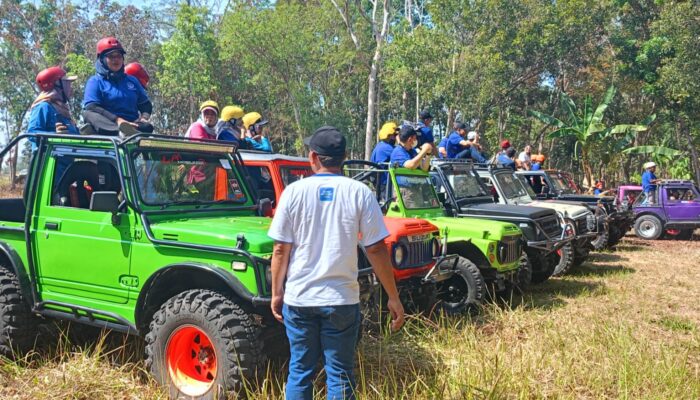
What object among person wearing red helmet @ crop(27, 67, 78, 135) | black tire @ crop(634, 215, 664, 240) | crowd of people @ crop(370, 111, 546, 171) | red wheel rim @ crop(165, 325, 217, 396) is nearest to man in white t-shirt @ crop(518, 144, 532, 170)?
crowd of people @ crop(370, 111, 546, 171)

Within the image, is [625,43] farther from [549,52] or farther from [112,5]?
[112,5]

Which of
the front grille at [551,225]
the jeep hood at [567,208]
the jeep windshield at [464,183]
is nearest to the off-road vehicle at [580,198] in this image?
the jeep hood at [567,208]

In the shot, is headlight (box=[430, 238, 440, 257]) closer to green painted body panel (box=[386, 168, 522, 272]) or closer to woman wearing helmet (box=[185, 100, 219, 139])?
green painted body panel (box=[386, 168, 522, 272])

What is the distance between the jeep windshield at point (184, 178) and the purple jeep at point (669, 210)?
1281cm

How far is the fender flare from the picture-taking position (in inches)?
142

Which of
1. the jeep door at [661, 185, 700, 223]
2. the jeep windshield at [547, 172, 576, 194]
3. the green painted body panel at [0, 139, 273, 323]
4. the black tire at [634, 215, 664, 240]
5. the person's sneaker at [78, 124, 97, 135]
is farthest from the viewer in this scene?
the black tire at [634, 215, 664, 240]

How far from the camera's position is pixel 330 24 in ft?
84.2

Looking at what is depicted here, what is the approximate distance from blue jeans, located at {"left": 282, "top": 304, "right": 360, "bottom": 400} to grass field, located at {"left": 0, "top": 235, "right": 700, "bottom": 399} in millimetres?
700

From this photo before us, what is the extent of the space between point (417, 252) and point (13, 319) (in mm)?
3464

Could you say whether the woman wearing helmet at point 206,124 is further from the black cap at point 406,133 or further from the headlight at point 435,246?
the headlight at point 435,246

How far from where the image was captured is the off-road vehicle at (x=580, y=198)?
1123cm

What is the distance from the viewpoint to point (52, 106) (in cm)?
576

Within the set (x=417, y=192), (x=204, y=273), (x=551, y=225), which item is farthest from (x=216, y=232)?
(x=551, y=225)

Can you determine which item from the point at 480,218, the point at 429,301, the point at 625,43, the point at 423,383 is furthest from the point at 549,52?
the point at 423,383
